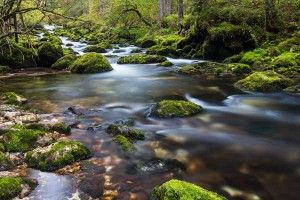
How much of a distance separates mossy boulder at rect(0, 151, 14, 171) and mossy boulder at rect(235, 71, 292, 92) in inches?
348

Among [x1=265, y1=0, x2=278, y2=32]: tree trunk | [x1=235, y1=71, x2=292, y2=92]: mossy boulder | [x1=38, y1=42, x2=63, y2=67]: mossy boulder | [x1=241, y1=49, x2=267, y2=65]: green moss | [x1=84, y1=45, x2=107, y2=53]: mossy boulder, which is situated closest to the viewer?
[x1=235, y1=71, x2=292, y2=92]: mossy boulder

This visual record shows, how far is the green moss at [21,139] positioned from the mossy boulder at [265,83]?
784 cm

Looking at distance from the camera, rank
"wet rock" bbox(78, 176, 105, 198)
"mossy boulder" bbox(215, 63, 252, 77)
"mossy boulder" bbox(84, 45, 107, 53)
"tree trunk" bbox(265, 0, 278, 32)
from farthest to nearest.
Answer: "mossy boulder" bbox(84, 45, 107, 53), "tree trunk" bbox(265, 0, 278, 32), "mossy boulder" bbox(215, 63, 252, 77), "wet rock" bbox(78, 176, 105, 198)

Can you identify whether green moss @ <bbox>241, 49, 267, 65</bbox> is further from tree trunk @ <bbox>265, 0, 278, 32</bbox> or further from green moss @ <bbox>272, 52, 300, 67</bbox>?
tree trunk @ <bbox>265, 0, 278, 32</bbox>

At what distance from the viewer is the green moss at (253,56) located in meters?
18.6

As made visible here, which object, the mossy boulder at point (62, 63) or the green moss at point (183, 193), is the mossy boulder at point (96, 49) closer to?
the mossy boulder at point (62, 63)

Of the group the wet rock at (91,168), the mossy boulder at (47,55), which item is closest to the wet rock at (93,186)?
the wet rock at (91,168)

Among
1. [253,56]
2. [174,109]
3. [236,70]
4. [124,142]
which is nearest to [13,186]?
[124,142]

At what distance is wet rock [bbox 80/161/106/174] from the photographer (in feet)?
22.0

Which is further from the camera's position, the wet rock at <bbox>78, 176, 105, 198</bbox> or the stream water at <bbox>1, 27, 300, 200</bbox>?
the stream water at <bbox>1, 27, 300, 200</bbox>

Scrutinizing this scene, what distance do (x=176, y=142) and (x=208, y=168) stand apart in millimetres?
1426

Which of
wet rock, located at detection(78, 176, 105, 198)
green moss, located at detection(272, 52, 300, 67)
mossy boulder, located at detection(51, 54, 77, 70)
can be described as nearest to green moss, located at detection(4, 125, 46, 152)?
wet rock, located at detection(78, 176, 105, 198)

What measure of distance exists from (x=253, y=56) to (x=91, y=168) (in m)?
A: 13.9

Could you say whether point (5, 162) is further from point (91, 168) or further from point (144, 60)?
point (144, 60)
